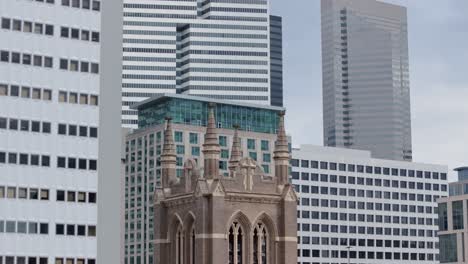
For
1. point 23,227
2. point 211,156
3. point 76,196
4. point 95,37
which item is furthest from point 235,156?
point 23,227

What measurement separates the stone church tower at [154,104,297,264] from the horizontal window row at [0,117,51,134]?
53.9 ft

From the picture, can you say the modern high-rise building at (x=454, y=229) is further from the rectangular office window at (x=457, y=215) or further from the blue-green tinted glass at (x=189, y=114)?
the blue-green tinted glass at (x=189, y=114)

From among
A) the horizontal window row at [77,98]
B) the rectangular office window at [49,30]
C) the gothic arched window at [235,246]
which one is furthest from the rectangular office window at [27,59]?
the gothic arched window at [235,246]

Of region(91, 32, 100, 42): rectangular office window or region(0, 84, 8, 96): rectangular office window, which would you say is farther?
region(91, 32, 100, 42): rectangular office window

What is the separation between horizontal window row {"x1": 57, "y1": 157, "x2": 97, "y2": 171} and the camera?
322 feet

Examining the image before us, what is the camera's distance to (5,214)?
94.4 meters

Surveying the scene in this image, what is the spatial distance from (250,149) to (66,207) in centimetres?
9911

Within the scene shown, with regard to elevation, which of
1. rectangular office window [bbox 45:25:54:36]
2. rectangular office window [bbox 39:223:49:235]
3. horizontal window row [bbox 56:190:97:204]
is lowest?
rectangular office window [bbox 39:223:49:235]

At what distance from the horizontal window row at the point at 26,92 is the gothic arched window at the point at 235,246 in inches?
884

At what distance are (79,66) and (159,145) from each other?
8758cm

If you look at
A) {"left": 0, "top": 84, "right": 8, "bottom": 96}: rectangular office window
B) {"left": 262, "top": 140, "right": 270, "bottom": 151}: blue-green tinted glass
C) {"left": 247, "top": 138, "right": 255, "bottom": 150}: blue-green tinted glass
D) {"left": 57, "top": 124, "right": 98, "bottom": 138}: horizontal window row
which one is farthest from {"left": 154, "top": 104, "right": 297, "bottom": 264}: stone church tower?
{"left": 262, "top": 140, "right": 270, "bottom": 151}: blue-green tinted glass

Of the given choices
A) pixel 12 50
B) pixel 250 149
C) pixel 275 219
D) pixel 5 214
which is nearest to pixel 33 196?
pixel 5 214

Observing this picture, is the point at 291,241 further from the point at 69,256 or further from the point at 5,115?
the point at 5,115

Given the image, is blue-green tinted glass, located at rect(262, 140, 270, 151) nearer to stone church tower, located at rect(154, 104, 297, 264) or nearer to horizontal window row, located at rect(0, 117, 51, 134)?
stone church tower, located at rect(154, 104, 297, 264)
